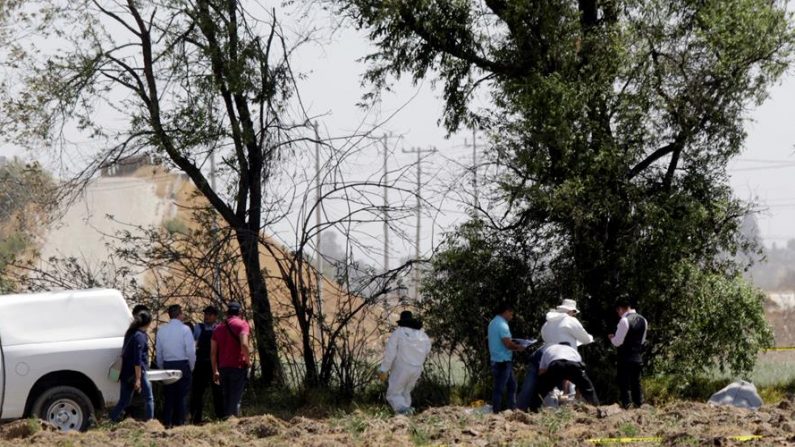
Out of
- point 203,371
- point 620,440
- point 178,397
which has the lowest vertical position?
point 620,440

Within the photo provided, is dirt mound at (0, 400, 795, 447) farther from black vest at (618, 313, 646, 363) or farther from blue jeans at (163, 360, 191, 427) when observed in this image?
black vest at (618, 313, 646, 363)

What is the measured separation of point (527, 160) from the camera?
23.3m

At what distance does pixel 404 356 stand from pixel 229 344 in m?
2.71

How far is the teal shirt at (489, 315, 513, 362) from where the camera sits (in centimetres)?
1973

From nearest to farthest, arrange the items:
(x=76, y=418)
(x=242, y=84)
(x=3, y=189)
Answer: (x=76, y=418)
(x=242, y=84)
(x=3, y=189)

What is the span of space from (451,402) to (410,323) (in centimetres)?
283

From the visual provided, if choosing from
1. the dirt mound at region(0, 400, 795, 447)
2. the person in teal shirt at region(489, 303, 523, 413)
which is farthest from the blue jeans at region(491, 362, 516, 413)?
the dirt mound at region(0, 400, 795, 447)

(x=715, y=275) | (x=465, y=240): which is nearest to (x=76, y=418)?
(x=465, y=240)

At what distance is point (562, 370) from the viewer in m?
18.1

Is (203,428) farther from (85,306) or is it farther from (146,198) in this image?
(146,198)

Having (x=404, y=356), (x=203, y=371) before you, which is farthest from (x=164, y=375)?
(x=404, y=356)

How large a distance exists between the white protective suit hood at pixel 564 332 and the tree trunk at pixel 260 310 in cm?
588

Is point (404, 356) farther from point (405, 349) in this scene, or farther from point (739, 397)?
point (739, 397)

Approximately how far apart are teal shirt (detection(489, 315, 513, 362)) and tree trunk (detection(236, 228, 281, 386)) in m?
4.85
